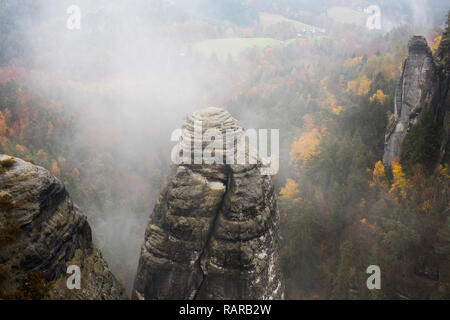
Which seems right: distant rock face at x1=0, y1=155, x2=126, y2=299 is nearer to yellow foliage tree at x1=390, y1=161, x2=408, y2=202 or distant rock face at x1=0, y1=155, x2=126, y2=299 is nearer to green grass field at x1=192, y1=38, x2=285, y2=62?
yellow foliage tree at x1=390, y1=161, x2=408, y2=202

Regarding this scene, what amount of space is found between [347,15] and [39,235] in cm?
14440

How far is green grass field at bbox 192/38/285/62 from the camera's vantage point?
4323 inches

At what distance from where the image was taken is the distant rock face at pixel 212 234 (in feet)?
42.0

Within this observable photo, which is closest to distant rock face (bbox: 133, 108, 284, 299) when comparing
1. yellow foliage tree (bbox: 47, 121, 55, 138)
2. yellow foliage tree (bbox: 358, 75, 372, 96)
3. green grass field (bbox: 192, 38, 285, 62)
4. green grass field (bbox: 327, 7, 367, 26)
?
yellow foliage tree (bbox: 358, 75, 372, 96)

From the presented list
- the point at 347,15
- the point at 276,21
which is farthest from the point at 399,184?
the point at 276,21

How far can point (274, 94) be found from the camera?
7469 centimetres

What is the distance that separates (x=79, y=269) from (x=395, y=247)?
26.8m

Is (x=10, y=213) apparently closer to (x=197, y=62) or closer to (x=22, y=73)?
(x=22, y=73)

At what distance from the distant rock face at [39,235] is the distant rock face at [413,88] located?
32.7m

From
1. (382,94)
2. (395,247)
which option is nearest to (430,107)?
(395,247)

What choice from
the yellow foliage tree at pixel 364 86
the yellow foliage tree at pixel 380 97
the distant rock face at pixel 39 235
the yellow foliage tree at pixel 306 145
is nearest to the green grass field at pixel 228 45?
the yellow foliage tree at pixel 364 86

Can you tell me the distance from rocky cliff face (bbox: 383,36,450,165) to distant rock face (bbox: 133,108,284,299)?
23437mm
